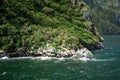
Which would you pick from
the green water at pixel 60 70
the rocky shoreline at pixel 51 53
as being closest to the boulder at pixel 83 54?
the rocky shoreline at pixel 51 53

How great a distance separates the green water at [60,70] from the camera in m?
128

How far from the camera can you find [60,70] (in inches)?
5709

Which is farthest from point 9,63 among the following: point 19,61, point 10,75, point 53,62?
point 10,75

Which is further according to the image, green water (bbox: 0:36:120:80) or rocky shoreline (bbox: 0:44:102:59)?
rocky shoreline (bbox: 0:44:102:59)

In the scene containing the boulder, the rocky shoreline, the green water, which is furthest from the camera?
the rocky shoreline

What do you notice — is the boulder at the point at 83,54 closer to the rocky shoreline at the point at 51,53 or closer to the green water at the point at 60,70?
the rocky shoreline at the point at 51,53

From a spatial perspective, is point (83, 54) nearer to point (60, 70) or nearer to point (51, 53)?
point (51, 53)

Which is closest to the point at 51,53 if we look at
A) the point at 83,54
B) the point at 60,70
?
the point at 83,54

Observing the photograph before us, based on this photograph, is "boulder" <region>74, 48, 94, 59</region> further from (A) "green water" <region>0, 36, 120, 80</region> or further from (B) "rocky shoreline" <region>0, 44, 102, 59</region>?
(A) "green water" <region>0, 36, 120, 80</region>

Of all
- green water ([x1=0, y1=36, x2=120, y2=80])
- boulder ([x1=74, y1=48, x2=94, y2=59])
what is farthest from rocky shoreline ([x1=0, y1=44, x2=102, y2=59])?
green water ([x1=0, y1=36, x2=120, y2=80])

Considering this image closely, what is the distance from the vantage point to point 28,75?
132 metres

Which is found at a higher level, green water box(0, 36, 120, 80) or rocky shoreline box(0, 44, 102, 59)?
green water box(0, 36, 120, 80)

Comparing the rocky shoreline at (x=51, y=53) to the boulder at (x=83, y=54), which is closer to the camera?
the boulder at (x=83, y=54)

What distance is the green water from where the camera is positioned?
127500 mm
